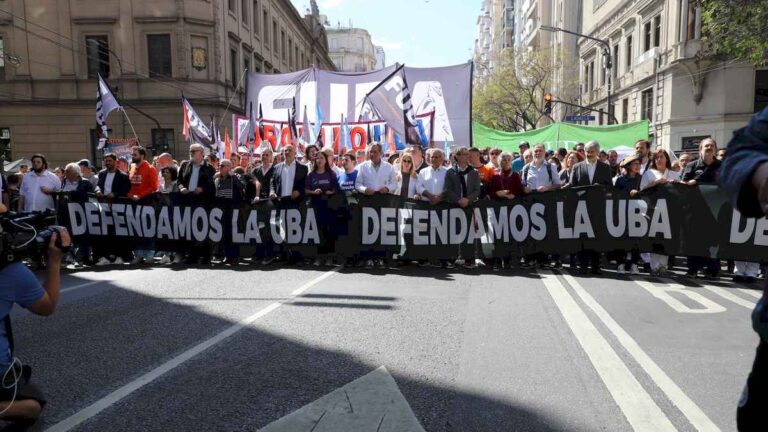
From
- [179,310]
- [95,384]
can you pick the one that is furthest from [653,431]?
[179,310]

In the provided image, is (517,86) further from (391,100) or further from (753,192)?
(753,192)

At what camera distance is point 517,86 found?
46.5 meters

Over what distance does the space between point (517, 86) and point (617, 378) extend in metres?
45.2

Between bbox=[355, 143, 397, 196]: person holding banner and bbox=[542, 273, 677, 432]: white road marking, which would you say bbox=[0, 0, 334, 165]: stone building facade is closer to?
bbox=[355, 143, 397, 196]: person holding banner

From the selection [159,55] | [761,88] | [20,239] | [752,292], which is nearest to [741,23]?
[752,292]

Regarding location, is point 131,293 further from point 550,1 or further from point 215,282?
point 550,1

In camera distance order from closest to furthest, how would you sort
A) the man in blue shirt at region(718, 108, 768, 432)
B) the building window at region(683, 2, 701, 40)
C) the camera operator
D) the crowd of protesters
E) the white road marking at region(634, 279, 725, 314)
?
the man in blue shirt at region(718, 108, 768, 432) < the camera operator < the white road marking at region(634, 279, 725, 314) < the crowd of protesters < the building window at region(683, 2, 701, 40)

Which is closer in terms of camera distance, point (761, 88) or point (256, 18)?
point (761, 88)

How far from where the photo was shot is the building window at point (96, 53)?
33156 millimetres

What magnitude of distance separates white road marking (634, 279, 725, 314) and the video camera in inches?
237

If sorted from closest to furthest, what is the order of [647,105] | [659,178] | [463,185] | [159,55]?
[659,178] < [463,185] < [159,55] < [647,105]

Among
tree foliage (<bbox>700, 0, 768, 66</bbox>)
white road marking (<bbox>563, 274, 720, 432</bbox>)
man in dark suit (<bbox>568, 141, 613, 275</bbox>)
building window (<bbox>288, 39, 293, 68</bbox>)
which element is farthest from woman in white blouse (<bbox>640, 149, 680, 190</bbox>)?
building window (<bbox>288, 39, 293, 68</bbox>)

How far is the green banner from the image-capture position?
698 inches

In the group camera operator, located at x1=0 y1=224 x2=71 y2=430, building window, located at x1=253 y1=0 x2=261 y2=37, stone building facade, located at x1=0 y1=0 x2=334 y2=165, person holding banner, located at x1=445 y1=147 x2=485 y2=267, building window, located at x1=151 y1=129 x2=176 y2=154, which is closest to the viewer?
camera operator, located at x1=0 y1=224 x2=71 y2=430
